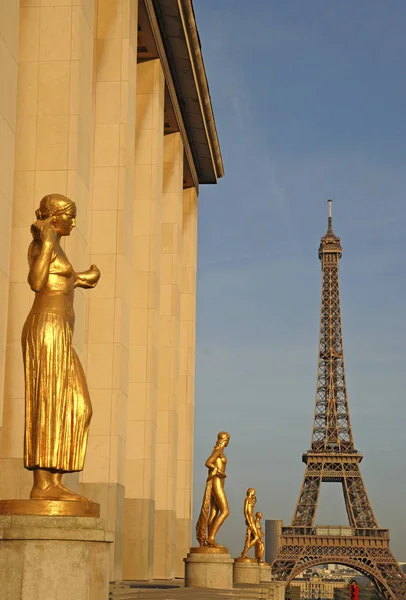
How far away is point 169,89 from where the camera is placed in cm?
3381

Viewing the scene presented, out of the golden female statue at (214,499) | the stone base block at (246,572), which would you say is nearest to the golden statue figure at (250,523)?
the stone base block at (246,572)

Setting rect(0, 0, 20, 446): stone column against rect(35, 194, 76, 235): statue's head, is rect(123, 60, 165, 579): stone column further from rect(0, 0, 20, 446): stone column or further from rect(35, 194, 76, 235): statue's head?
rect(35, 194, 76, 235): statue's head

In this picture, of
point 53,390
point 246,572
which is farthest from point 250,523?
point 53,390

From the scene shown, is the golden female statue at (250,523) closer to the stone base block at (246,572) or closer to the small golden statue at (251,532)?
the small golden statue at (251,532)

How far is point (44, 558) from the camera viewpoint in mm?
8719

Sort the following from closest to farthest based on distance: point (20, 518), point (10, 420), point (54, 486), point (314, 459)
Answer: point (20, 518) < point (54, 486) < point (10, 420) < point (314, 459)

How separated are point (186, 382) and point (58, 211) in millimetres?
30334

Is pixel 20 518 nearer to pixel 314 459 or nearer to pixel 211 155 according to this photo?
pixel 211 155

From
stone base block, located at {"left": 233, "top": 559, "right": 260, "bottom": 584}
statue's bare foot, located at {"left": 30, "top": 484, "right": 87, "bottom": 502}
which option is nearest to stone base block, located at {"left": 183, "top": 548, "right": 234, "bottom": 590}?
stone base block, located at {"left": 233, "top": 559, "right": 260, "bottom": 584}

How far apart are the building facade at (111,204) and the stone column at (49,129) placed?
27 millimetres

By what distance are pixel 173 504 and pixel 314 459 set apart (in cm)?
7714

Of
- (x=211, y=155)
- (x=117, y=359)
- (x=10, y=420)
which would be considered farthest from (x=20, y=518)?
(x=211, y=155)

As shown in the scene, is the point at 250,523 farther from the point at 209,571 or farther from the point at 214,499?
the point at 209,571

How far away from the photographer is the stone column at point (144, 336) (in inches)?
1077
